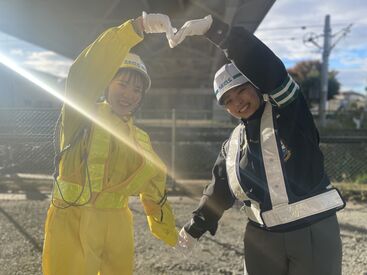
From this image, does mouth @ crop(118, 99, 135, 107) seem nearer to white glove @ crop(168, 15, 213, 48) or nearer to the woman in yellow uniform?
the woman in yellow uniform

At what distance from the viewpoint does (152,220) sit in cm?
281

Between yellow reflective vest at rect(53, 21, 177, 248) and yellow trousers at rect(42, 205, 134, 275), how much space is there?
0.08 m

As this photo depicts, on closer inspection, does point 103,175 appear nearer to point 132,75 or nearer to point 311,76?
point 132,75

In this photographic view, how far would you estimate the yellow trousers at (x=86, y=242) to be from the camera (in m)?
2.32

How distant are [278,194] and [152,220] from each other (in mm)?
1002

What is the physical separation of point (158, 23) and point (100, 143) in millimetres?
752

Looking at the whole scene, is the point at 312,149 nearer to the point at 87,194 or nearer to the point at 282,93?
the point at 282,93

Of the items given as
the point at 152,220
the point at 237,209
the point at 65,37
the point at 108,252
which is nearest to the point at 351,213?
the point at 237,209

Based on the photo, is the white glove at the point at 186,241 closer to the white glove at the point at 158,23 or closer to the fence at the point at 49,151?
the white glove at the point at 158,23

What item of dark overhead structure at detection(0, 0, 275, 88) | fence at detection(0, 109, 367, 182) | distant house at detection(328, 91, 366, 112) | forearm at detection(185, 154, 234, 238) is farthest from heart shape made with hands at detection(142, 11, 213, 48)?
distant house at detection(328, 91, 366, 112)

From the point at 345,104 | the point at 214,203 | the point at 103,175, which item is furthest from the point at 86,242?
the point at 345,104

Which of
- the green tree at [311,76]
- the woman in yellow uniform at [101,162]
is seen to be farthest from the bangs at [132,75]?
the green tree at [311,76]

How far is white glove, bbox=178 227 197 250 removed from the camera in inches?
107

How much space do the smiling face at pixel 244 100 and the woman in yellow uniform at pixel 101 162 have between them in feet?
1.56
